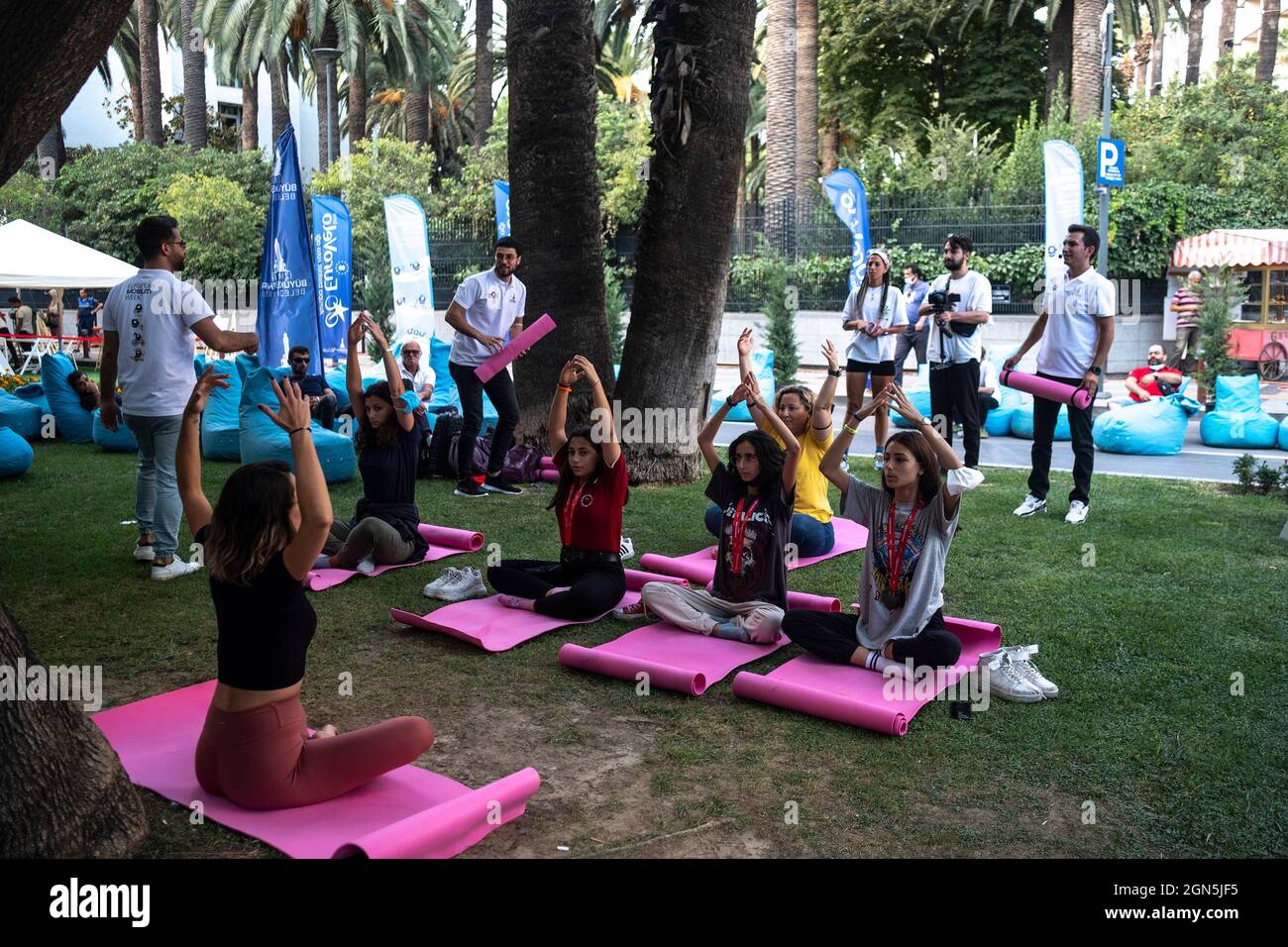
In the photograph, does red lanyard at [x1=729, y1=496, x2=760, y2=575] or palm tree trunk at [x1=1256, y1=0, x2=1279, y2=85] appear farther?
palm tree trunk at [x1=1256, y1=0, x2=1279, y2=85]

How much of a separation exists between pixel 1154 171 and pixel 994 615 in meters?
21.6

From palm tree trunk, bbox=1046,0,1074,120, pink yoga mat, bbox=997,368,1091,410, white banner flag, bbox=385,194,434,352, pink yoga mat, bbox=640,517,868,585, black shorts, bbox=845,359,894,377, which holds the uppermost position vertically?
palm tree trunk, bbox=1046,0,1074,120

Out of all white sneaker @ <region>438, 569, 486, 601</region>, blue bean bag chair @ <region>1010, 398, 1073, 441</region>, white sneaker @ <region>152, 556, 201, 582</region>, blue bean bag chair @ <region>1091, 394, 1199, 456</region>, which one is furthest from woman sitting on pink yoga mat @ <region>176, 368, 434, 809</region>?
blue bean bag chair @ <region>1010, 398, 1073, 441</region>

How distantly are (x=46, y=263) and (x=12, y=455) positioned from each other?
334 inches

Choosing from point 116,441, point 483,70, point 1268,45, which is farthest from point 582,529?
point 1268,45

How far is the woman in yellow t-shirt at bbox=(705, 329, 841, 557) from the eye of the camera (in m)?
6.57

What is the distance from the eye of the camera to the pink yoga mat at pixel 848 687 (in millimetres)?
4488

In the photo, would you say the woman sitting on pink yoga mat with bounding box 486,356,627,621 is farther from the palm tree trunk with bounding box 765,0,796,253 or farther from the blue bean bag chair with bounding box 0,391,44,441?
the palm tree trunk with bounding box 765,0,796,253

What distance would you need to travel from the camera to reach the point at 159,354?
6.61 metres

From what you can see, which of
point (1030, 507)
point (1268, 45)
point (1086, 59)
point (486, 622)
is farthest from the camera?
point (1268, 45)

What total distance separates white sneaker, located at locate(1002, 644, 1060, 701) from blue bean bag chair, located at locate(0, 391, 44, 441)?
1046 cm

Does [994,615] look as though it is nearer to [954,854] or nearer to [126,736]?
[954,854]

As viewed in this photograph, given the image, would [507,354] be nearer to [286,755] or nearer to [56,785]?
[286,755]
